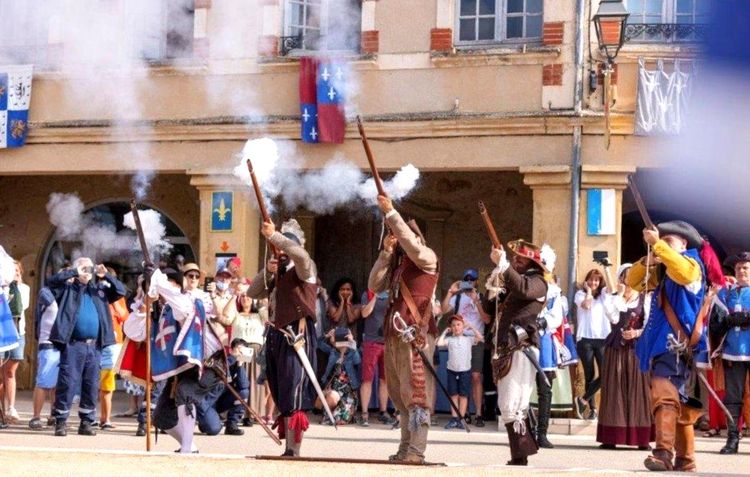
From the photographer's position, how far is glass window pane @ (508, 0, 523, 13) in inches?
722

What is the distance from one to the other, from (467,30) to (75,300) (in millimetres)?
6268

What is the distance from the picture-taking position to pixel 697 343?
1039 cm

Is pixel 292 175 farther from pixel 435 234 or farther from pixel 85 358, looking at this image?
pixel 85 358

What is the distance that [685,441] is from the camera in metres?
10.5

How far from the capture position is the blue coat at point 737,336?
45.5 ft

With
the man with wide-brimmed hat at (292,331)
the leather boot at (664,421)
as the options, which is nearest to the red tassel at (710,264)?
the leather boot at (664,421)

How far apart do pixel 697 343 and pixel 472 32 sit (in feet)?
28.4

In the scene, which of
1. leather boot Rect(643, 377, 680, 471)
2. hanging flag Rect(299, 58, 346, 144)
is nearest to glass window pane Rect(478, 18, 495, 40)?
hanging flag Rect(299, 58, 346, 144)

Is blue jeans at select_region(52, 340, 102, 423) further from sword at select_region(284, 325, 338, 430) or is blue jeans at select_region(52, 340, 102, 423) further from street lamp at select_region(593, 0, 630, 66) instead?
street lamp at select_region(593, 0, 630, 66)

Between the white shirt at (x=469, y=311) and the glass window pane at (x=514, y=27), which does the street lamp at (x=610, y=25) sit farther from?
the white shirt at (x=469, y=311)

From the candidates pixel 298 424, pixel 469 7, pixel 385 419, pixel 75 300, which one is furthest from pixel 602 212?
pixel 298 424

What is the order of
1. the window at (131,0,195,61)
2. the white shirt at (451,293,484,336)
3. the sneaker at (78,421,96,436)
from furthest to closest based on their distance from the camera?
the window at (131,0,195,61) → the white shirt at (451,293,484,336) → the sneaker at (78,421,96,436)

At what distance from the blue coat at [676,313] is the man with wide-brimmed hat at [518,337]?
0.98 meters

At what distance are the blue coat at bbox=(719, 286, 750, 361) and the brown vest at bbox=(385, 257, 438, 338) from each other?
4050 mm
